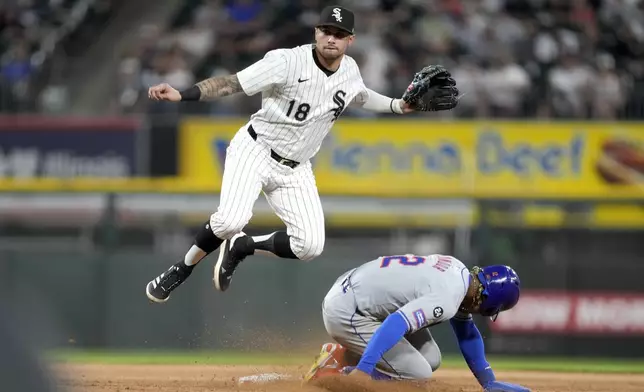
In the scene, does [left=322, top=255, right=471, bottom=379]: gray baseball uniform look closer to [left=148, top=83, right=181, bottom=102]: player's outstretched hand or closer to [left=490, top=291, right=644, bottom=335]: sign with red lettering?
[left=148, top=83, right=181, bottom=102]: player's outstretched hand

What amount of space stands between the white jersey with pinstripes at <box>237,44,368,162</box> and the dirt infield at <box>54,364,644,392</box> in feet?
5.44

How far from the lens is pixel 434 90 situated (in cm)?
758

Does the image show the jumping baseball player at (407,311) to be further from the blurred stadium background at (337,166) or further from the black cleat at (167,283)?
the blurred stadium background at (337,166)

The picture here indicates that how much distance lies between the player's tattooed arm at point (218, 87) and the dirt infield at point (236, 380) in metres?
1.98

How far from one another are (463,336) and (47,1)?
36.2ft

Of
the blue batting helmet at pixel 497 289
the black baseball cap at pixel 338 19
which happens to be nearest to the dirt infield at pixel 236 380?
the blue batting helmet at pixel 497 289

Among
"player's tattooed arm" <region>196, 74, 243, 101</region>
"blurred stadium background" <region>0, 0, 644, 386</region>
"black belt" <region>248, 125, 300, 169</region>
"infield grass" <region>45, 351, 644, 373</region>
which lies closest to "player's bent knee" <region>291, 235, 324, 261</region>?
"black belt" <region>248, 125, 300, 169</region>

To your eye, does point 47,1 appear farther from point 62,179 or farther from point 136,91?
point 62,179

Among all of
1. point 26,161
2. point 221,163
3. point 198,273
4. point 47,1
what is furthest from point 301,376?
point 47,1

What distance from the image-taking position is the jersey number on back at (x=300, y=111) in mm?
7465

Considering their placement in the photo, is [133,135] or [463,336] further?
[133,135]

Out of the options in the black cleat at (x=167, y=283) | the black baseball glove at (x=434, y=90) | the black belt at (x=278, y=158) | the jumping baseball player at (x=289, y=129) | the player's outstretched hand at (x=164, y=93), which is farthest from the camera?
the black cleat at (x=167, y=283)

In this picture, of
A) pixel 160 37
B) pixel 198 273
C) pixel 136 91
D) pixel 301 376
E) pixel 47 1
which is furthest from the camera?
pixel 47 1

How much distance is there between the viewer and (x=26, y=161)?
45.0 feet
